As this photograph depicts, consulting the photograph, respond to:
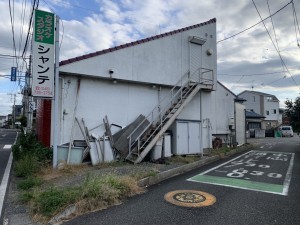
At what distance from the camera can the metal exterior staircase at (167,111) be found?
456 inches

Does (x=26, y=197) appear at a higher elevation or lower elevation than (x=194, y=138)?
lower

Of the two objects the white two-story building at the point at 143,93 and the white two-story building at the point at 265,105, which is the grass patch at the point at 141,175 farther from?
the white two-story building at the point at 265,105

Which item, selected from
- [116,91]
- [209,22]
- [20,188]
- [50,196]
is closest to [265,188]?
[50,196]

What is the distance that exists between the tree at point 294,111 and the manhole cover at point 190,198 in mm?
18232

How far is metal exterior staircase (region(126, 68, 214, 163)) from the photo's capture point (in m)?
11.6

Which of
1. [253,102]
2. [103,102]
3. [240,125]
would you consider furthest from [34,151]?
[253,102]

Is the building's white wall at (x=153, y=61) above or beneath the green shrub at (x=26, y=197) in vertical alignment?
above

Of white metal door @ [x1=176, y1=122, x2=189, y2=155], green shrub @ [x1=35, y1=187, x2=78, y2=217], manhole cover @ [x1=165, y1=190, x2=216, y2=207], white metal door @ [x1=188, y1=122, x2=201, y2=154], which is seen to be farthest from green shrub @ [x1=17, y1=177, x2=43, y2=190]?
white metal door @ [x1=188, y1=122, x2=201, y2=154]

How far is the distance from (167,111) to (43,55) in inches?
261

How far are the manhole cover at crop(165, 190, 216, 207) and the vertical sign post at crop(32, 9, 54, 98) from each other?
Result: 5725 mm

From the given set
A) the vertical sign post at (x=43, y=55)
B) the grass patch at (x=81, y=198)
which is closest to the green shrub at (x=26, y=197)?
the grass patch at (x=81, y=198)

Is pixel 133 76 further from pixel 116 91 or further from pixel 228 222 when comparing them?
pixel 228 222

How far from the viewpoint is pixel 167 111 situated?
1386 centimetres

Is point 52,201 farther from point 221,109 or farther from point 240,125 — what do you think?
point 240,125
